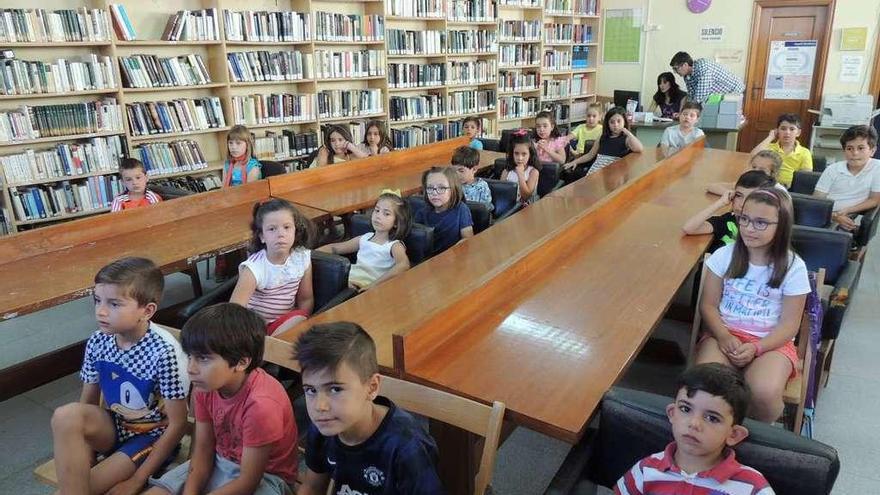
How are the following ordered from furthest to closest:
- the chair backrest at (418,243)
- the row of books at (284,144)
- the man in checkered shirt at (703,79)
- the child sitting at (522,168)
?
the man in checkered shirt at (703,79) < the row of books at (284,144) < the child sitting at (522,168) < the chair backrest at (418,243)

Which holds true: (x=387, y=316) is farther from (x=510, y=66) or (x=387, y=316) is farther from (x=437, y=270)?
(x=510, y=66)

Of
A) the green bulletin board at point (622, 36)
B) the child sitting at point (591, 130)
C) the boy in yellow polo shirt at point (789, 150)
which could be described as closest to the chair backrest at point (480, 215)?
the boy in yellow polo shirt at point (789, 150)

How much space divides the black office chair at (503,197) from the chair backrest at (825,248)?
162cm

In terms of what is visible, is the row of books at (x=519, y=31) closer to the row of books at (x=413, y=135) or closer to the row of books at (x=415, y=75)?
the row of books at (x=415, y=75)

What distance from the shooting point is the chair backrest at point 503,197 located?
152 inches

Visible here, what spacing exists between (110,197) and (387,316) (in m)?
3.70

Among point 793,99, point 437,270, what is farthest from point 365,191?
point 793,99

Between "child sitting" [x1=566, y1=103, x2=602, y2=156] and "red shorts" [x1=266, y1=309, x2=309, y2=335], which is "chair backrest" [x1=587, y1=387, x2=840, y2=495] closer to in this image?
"red shorts" [x1=266, y1=309, x2=309, y2=335]

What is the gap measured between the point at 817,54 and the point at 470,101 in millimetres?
4350

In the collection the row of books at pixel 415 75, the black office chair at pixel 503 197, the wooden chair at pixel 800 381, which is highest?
the row of books at pixel 415 75

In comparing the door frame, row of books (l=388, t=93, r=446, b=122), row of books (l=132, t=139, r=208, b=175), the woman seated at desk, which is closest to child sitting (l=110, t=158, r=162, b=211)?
row of books (l=132, t=139, r=208, b=175)

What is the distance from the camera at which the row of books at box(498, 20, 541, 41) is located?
7723mm

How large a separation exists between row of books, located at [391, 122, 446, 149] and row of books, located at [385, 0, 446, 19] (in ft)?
3.90

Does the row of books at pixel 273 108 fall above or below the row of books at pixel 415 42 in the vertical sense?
below
